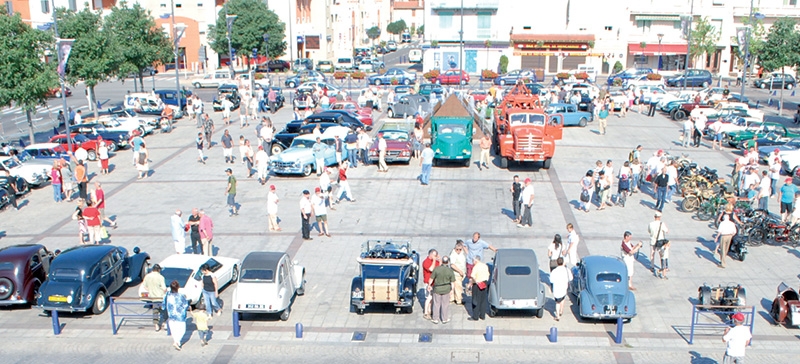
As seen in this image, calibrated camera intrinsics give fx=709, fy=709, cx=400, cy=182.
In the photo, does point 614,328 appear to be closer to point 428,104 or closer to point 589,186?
point 589,186

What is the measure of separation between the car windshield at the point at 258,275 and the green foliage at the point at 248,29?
5533 cm

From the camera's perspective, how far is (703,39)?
6556 centimetres

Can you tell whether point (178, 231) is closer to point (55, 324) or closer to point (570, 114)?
point (55, 324)

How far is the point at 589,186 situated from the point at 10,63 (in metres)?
24.9

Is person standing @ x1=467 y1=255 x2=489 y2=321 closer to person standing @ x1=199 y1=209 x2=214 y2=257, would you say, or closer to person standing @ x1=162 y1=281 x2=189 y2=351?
person standing @ x1=162 y1=281 x2=189 y2=351

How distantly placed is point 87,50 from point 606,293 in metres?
35.4

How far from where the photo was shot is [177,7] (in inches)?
3002

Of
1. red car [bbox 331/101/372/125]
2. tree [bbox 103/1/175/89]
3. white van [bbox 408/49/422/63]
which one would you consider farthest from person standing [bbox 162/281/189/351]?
white van [bbox 408/49/422/63]

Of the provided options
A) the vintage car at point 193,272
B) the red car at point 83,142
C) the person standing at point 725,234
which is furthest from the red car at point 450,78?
the vintage car at point 193,272

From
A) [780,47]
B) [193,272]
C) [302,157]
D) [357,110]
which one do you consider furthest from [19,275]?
[780,47]

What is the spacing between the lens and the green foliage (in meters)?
68.4

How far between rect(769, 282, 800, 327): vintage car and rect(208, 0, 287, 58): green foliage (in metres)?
58.4

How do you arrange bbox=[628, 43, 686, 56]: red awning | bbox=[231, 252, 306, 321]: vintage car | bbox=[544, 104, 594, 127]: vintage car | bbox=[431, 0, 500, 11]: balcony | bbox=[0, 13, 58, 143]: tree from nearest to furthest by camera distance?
1. bbox=[231, 252, 306, 321]: vintage car
2. bbox=[0, 13, 58, 143]: tree
3. bbox=[544, 104, 594, 127]: vintage car
4. bbox=[431, 0, 500, 11]: balcony
5. bbox=[628, 43, 686, 56]: red awning

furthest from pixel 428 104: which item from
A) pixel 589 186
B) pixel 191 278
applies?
pixel 191 278
